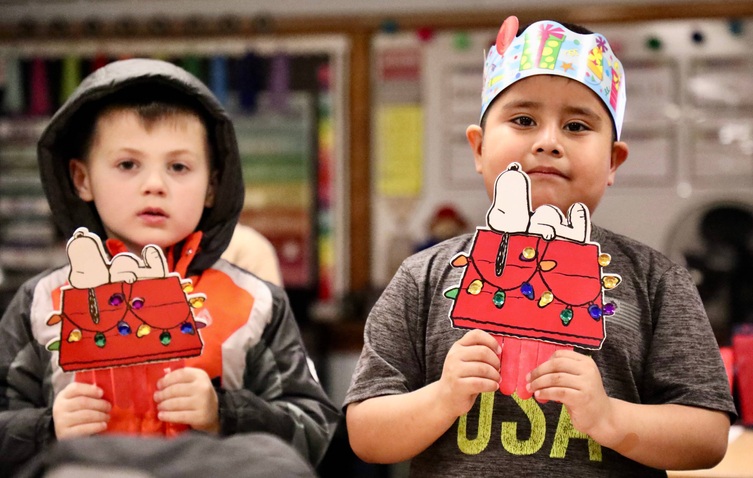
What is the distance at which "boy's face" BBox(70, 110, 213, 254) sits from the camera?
1410mm

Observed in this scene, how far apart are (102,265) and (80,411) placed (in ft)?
0.72

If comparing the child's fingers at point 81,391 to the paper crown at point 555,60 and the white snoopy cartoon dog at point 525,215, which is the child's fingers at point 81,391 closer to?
the white snoopy cartoon dog at point 525,215

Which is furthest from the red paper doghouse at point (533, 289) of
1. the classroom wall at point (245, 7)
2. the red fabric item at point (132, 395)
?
the classroom wall at point (245, 7)

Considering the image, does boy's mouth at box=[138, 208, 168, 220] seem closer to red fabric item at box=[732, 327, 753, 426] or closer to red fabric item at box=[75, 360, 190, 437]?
red fabric item at box=[75, 360, 190, 437]

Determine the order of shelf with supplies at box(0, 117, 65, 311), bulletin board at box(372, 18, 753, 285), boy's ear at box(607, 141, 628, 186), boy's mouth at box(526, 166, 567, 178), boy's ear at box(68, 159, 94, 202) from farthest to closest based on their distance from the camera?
shelf with supplies at box(0, 117, 65, 311)
bulletin board at box(372, 18, 753, 285)
boy's ear at box(68, 159, 94, 202)
boy's ear at box(607, 141, 628, 186)
boy's mouth at box(526, 166, 567, 178)

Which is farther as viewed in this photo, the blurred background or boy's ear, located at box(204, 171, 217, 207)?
the blurred background

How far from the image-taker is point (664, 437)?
46.7 inches

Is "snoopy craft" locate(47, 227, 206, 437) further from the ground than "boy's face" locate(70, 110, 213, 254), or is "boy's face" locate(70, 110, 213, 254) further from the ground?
"boy's face" locate(70, 110, 213, 254)

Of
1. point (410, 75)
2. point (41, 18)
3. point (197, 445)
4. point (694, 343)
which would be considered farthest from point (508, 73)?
point (41, 18)

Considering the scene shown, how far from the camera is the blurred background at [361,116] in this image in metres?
3.96

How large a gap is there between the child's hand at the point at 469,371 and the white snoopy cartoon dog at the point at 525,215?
0.16 meters

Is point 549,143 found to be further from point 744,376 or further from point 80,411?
point 744,376

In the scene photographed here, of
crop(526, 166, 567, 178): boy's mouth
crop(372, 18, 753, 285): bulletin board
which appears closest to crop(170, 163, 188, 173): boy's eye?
crop(526, 166, 567, 178): boy's mouth

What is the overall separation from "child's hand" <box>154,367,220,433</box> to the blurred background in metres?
2.50
